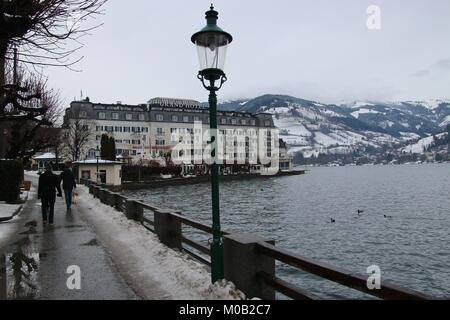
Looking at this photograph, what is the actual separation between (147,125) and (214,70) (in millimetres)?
107965

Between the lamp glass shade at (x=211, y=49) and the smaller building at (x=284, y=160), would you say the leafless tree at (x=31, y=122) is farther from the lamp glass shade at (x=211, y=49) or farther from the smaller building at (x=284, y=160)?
the smaller building at (x=284, y=160)

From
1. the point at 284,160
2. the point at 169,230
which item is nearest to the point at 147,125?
the point at 284,160

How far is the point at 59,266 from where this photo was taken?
8.34 meters

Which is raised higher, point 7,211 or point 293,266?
point 293,266

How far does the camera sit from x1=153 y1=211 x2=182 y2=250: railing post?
400 inches

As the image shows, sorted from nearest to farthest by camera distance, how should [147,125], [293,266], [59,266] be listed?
[293,266]
[59,266]
[147,125]

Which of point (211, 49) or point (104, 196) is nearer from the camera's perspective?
point (211, 49)

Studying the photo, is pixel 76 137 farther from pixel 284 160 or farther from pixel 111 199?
pixel 284 160

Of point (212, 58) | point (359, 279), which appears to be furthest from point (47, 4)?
point (359, 279)

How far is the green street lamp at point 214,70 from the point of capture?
641 cm

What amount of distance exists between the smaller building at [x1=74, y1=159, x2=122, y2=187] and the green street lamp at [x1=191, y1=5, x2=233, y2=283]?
5121cm

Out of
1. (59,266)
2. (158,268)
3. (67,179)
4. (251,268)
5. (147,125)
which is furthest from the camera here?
(147,125)

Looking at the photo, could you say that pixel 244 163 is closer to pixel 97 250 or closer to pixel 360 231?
pixel 360 231
